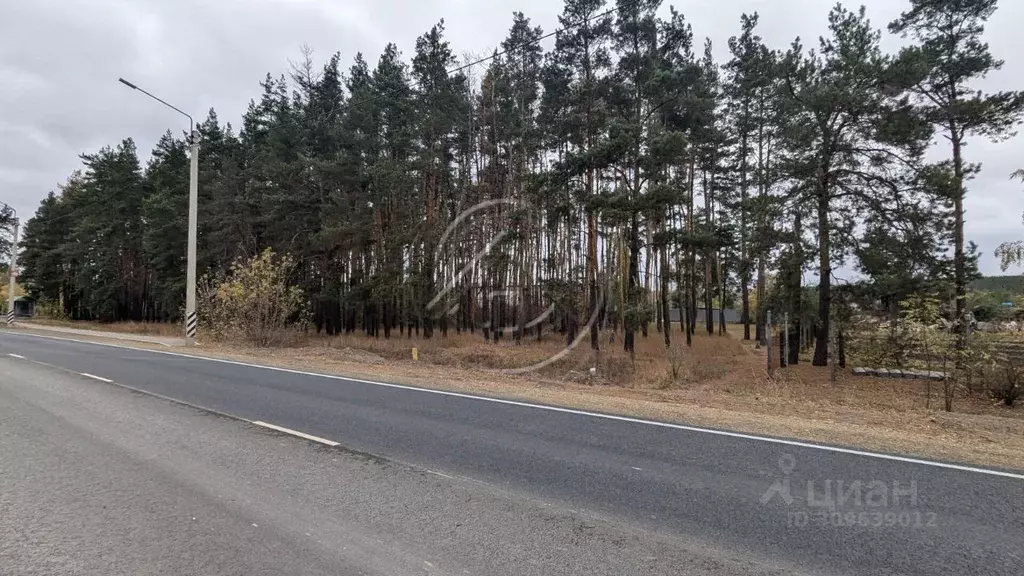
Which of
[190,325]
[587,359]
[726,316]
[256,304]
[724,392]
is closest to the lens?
[724,392]

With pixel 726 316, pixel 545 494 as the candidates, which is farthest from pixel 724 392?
pixel 726 316

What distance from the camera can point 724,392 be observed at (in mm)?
13016

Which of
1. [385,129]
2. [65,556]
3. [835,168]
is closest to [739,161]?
[835,168]

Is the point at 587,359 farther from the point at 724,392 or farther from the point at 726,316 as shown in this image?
the point at 726,316

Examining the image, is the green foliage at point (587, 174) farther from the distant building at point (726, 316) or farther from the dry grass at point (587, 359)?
the distant building at point (726, 316)

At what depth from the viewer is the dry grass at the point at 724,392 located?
714 centimetres

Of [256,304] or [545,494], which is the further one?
[256,304]

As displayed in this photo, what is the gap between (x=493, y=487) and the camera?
4.79m

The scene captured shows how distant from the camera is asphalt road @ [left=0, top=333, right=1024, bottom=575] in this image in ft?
11.4

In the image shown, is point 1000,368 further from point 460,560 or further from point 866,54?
point 460,560

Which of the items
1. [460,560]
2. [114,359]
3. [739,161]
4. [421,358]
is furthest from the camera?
[739,161]

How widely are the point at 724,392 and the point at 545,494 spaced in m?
9.81

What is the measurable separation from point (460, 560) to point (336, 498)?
1.61 m

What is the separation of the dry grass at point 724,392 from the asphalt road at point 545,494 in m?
1.32
